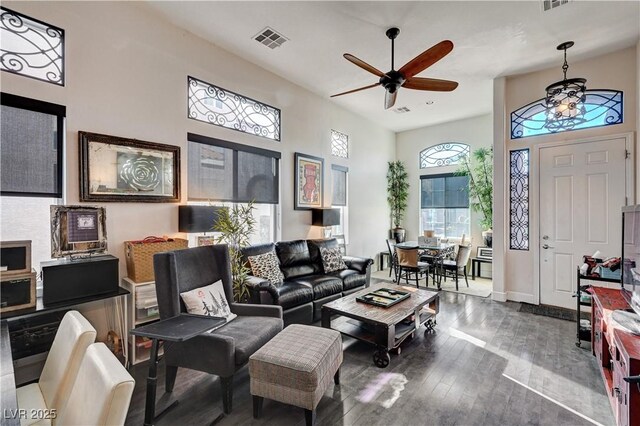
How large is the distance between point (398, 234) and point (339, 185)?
2.44 meters

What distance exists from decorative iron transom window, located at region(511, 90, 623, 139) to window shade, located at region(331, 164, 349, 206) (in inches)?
123

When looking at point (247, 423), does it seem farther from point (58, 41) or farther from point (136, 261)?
point (58, 41)

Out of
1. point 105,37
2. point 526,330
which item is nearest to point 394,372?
point 526,330

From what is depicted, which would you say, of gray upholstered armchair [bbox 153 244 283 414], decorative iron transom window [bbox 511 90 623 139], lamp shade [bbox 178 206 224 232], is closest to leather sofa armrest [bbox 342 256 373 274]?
gray upholstered armchair [bbox 153 244 283 414]

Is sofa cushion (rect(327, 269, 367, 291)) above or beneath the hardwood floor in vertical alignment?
above

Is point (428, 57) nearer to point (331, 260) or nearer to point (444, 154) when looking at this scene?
point (331, 260)

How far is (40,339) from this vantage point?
2.50m

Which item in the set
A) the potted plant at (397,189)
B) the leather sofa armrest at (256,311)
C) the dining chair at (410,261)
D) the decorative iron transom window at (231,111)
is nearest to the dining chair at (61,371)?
the leather sofa armrest at (256,311)

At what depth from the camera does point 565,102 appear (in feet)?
12.9

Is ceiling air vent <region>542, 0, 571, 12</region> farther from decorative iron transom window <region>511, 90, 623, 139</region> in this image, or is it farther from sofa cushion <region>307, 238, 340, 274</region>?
sofa cushion <region>307, 238, 340, 274</region>

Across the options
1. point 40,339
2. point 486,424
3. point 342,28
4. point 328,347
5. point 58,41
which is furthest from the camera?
point 342,28

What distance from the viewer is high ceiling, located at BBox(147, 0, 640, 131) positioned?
122 inches

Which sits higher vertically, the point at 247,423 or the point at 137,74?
the point at 137,74

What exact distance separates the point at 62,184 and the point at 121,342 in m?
1.62
